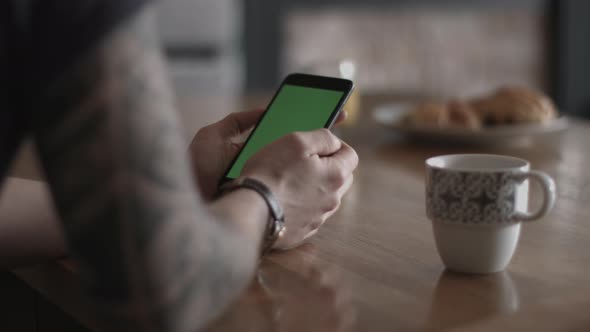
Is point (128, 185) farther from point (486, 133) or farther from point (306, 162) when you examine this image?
point (486, 133)

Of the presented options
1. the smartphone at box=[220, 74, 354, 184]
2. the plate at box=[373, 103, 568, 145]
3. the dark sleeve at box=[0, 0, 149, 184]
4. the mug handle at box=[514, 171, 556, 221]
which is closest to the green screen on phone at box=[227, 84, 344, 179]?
the smartphone at box=[220, 74, 354, 184]

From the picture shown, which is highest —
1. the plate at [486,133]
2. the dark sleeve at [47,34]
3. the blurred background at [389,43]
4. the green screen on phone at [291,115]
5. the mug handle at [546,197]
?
the dark sleeve at [47,34]

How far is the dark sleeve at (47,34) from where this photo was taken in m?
0.50

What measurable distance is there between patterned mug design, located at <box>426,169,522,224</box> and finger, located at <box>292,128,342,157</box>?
123 millimetres

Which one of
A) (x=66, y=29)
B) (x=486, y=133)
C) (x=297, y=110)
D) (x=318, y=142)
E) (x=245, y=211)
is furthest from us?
(x=486, y=133)

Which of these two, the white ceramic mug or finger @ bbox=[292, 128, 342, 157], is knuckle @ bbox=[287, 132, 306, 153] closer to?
finger @ bbox=[292, 128, 342, 157]

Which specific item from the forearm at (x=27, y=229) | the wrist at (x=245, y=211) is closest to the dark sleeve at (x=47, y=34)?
the wrist at (x=245, y=211)

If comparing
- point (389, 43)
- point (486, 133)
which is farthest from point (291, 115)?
point (389, 43)

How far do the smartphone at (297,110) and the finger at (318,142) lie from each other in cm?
5

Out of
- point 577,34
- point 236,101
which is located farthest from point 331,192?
point 577,34

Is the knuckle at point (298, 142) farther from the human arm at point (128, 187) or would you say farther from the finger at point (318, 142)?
the human arm at point (128, 187)

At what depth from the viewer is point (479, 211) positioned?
2.32 ft

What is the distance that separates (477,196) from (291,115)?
278 mm

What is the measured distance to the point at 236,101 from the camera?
210cm
